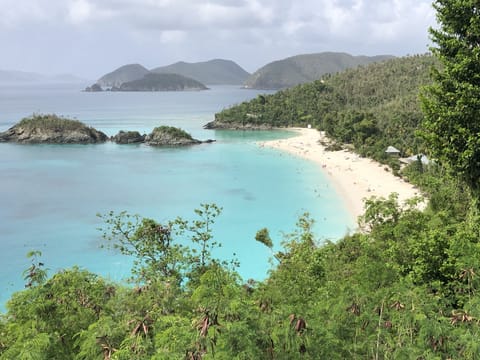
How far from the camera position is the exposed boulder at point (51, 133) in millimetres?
76062

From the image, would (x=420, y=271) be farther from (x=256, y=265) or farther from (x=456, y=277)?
(x=256, y=265)

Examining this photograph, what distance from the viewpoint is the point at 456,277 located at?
10438 mm

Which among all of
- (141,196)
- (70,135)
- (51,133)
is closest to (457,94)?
(141,196)

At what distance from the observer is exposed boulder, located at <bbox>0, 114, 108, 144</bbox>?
76.1 m

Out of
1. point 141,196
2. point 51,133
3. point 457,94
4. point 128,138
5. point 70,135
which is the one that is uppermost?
point 457,94

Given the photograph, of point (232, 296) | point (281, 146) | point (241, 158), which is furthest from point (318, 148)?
point (232, 296)

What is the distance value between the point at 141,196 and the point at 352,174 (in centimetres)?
2631

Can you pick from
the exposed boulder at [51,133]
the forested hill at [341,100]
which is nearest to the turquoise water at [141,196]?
the exposed boulder at [51,133]

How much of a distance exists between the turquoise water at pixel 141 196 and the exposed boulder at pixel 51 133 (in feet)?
10.8

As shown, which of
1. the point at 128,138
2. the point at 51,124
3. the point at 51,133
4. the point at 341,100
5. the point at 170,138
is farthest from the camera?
the point at 341,100

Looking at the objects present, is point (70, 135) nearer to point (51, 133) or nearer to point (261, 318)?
point (51, 133)

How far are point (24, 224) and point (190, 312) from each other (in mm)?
32054

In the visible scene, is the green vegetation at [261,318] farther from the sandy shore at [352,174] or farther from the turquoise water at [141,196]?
the sandy shore at [352,174]

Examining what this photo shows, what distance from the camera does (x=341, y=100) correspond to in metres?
98.9
